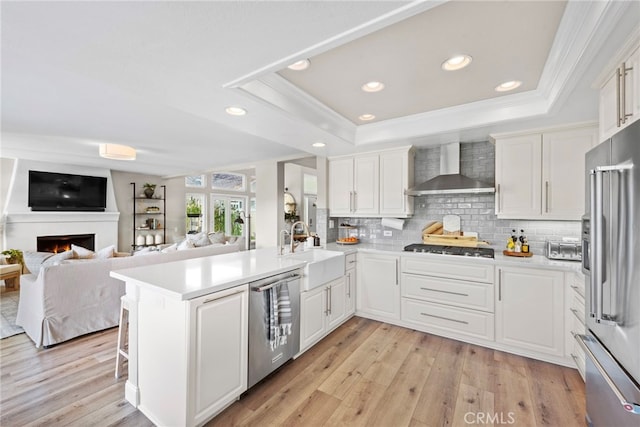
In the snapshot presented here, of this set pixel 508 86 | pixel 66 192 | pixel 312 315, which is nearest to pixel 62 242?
pixel 66 192

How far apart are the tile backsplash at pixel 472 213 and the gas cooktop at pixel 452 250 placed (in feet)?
1.06

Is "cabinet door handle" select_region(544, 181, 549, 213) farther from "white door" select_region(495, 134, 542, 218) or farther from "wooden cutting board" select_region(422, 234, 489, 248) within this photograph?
"wooden cutting board" select_region(422, 234, 489, 248)

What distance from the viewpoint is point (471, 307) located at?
9.14 ft

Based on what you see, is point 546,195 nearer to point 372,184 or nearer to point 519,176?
point 519,176

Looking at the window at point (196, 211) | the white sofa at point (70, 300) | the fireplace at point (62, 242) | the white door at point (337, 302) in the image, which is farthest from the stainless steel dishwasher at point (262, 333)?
the window at point (196, 211)

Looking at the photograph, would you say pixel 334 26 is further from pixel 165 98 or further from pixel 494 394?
pixel 494 394

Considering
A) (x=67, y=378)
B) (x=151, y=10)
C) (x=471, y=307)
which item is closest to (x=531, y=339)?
(x=471, y=307)

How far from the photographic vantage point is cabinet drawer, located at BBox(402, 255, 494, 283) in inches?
107

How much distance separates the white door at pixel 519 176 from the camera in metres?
2.68

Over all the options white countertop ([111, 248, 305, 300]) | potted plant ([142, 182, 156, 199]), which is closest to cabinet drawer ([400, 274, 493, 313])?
white countertop ([111, 248, 305, 300])

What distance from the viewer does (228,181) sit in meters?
8.61

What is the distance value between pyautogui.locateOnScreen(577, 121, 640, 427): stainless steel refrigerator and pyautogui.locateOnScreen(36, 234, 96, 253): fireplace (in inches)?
316

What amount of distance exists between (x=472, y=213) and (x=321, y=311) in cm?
213

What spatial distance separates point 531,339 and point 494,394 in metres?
0.83
